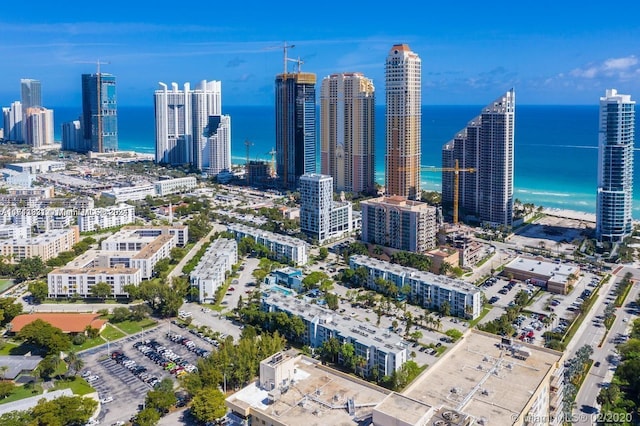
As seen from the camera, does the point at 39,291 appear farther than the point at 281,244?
No

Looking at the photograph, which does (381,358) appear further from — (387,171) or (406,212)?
(387,171)

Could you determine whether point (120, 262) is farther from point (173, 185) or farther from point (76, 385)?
point (173, 185)

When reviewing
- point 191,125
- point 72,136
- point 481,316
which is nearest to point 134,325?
point 481,316

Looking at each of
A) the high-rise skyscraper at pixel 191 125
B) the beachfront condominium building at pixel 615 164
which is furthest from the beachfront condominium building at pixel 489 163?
the high-rise skyscraper at pixel 191 125

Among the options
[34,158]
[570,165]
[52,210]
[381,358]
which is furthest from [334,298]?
[34,158]

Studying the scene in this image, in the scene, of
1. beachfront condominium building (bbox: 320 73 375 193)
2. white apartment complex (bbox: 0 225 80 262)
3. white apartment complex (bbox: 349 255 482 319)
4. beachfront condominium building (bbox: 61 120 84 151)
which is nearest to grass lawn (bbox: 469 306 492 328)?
white apartment complex (bbox: 349 255 482 319)

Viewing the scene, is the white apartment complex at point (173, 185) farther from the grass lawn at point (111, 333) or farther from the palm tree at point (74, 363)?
the palm tree at point (74, 363)

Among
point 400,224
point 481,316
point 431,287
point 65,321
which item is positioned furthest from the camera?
point 400,224
